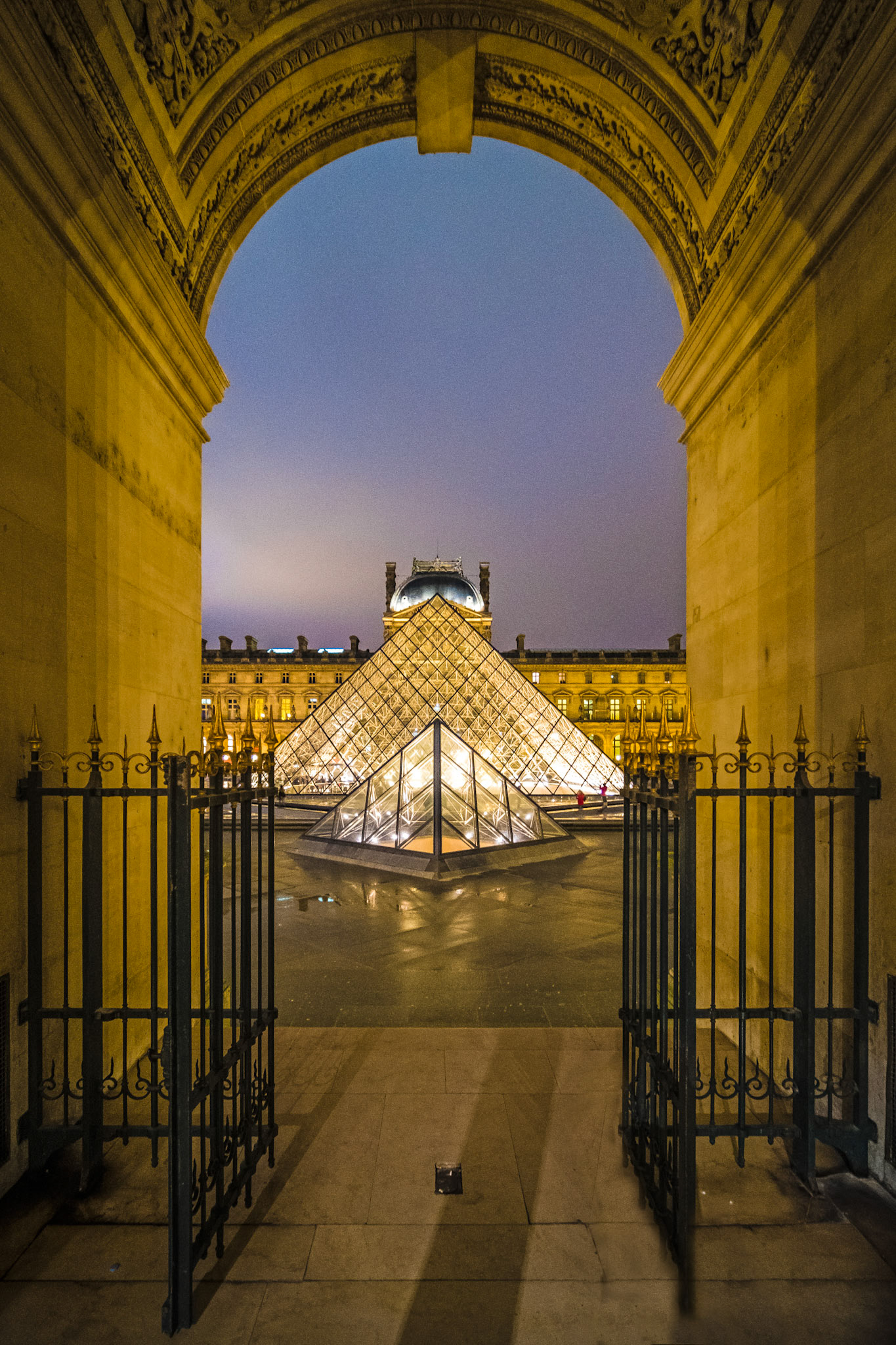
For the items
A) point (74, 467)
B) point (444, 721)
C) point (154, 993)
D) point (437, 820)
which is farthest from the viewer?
point (444, 721)

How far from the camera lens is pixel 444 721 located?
20969mm

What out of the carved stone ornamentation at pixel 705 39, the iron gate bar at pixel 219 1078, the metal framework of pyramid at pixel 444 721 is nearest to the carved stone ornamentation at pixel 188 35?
the carved stone ornamentation at pixel 705 39

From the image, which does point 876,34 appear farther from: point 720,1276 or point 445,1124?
point 445,1124

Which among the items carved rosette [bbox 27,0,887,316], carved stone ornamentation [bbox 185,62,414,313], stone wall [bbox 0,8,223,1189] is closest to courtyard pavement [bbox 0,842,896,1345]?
stone wall [bbox 0,8,223,1189]

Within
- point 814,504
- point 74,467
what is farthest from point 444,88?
point 814,504

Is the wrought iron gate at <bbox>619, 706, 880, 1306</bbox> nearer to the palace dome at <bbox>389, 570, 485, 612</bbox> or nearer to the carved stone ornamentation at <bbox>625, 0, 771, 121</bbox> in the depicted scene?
the carved stone ornamentation at <bbox>625, 0, 771, 121</bbox>

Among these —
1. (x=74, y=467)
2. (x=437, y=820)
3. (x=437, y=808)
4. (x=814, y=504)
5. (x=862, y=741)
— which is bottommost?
(x=437, y=820)

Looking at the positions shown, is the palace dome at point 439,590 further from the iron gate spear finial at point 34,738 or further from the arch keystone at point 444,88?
the iron gate spear finial at point 34,738

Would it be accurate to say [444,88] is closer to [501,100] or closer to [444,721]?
[501,100]

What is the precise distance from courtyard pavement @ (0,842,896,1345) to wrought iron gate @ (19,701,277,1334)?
15 cm

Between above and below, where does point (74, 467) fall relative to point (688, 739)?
above

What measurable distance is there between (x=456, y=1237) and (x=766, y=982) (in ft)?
6.65

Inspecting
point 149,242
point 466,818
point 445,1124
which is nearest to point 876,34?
point 149,242

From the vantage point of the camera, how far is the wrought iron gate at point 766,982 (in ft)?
7.87
